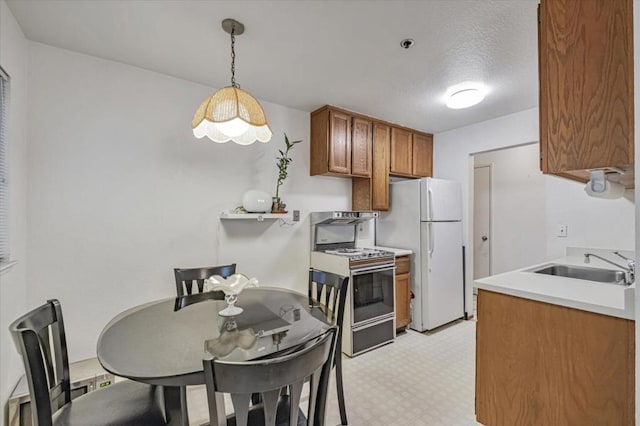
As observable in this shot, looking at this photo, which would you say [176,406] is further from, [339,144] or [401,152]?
[401,152]

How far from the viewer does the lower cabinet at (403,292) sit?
11.0 feet

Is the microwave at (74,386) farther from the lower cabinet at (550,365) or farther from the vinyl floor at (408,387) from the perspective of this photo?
the lower cabinet at (550,365)

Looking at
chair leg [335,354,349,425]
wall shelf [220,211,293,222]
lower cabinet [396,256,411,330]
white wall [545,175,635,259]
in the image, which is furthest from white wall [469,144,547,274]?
chair leg [335,354,349,425]

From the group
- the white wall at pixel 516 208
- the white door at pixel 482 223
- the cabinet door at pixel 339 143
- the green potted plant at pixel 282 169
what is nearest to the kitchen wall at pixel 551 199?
the white wall at pixel 516 208

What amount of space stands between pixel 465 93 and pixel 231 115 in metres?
2.12

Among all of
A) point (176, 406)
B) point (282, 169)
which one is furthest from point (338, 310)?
point (282, 169)

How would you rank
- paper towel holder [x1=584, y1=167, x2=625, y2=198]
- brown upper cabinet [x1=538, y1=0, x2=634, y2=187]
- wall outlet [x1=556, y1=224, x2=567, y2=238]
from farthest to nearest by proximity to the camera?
1. wall outlet [x1=556, y1=224, x2=567, y2=238]
2. paper towel holder [x1=584, y1=167, x2=625, y2=198]
3. brown upper cabinet [x1=538, y1=0, x2=634, y2=187]

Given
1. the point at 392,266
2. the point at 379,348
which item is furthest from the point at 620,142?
the point at 379,348

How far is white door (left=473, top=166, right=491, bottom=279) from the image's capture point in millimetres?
4840

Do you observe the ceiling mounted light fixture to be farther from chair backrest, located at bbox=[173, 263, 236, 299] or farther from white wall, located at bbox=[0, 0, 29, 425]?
white wall, located at bbox=[0, 0, 29, 425]

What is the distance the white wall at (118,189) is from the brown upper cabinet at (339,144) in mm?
696

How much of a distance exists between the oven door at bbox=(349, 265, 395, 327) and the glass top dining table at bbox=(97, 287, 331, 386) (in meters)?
1.08

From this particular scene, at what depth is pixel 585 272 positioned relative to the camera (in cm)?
219

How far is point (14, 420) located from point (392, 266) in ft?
9.65
